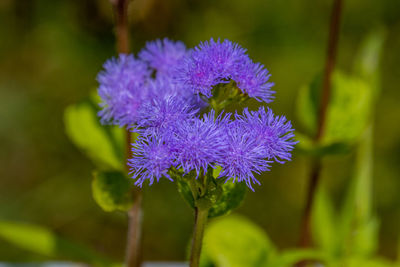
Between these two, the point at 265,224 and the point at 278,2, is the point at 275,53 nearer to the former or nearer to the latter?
the point at 278,2

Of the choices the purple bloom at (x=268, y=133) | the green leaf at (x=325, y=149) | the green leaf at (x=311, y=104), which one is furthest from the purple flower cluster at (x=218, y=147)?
the green leaf at (x=311, y=104)

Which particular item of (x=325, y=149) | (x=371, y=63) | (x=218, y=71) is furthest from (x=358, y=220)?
(x=218, y=71)

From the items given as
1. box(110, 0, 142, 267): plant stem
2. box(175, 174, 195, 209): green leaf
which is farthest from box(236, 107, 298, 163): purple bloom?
box(110, 0, 142, 267): plant stem

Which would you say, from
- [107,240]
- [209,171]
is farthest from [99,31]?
[209,171]

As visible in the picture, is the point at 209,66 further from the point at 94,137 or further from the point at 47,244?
the point at 47,244

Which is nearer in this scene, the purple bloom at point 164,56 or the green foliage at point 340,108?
the purple bloom at point 164,56

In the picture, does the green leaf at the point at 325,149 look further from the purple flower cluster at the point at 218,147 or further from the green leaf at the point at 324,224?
the purple flower cluster at the point at 218,147
